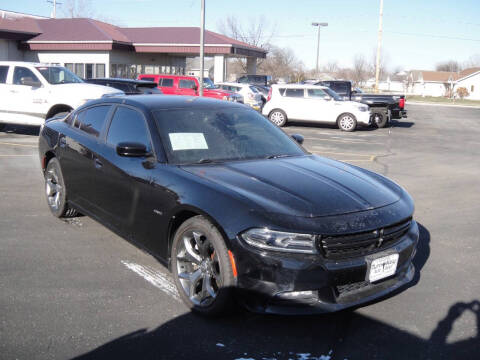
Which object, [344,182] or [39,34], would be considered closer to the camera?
[344,182]

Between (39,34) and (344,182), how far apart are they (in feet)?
110

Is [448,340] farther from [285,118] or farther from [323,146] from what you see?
[285,118]

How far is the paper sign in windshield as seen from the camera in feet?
14.4

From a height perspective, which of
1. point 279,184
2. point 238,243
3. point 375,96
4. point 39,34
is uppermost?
point 39,34

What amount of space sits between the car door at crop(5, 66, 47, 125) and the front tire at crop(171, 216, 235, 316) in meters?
10.4

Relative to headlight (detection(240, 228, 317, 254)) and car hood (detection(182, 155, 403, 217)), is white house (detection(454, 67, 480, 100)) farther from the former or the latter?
headlight (detection(240, 228, 317, 254))

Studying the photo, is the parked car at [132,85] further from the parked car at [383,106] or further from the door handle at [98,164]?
the door handle at [98,164]

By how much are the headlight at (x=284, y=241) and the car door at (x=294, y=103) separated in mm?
16938

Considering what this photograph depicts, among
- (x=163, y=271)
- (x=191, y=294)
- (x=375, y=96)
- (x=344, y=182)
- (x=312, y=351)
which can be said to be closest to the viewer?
(x=312, y=351)

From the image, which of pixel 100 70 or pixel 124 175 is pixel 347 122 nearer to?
pixel 124 175

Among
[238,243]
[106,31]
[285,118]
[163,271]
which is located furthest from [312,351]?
[106,31]

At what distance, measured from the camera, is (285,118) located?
2003cm

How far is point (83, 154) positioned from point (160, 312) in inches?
86.9

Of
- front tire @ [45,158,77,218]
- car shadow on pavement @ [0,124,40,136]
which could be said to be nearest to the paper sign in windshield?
front tire @ [45,158,77,218]
